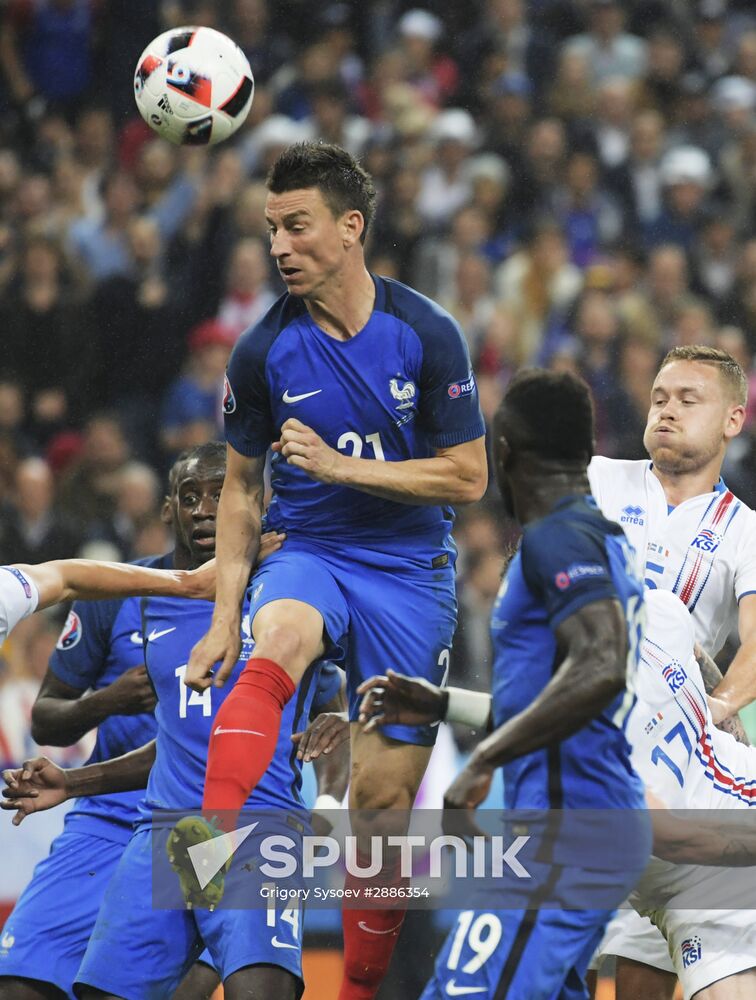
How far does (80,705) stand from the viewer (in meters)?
5.23

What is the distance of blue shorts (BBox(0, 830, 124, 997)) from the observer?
16.2ft

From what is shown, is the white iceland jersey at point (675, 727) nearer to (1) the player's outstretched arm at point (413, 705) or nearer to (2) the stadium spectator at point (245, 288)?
(1) the player's outstretched arm at point (413, 705)

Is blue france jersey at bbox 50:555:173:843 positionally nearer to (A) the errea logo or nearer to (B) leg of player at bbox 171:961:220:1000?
(B) leg of player at bbox 171:961:220:1000

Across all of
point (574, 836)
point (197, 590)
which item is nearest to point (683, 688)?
point (574, 836)

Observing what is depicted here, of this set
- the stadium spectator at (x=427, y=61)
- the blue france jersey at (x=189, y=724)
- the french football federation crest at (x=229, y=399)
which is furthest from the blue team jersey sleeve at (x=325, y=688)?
the stadium spectator at (x=427, y=61)

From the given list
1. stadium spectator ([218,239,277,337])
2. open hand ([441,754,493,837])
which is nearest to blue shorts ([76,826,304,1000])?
open hand ([441,754,493,837])

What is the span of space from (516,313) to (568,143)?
159 centimetres

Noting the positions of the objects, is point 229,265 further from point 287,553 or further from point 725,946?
point 725,946

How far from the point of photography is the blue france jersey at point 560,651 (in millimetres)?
3307

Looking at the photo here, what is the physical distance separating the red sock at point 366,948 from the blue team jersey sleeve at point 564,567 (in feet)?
5.99

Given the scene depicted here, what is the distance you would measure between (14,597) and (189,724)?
78 centimetres

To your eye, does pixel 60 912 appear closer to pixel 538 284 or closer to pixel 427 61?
pixel 538 284

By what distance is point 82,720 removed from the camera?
17.1 feet

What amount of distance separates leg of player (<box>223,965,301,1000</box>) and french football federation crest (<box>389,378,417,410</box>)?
5.59ft
